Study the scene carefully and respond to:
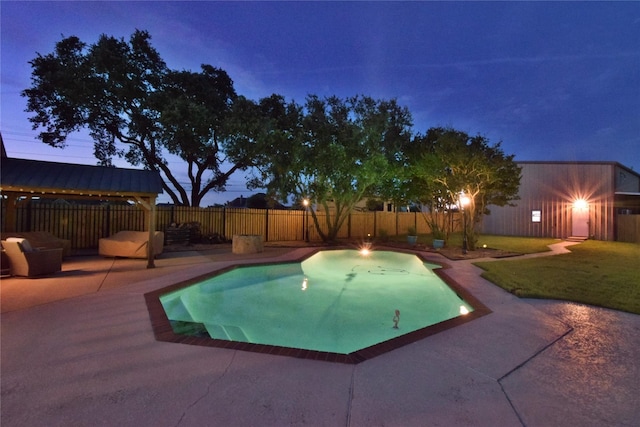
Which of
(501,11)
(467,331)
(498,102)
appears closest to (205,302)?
(467,331)

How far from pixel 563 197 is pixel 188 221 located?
2014 cm

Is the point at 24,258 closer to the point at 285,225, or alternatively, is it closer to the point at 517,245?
Answer: the point at 285,225

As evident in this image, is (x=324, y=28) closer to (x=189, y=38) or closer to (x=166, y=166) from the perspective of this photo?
(x=189, y=38)

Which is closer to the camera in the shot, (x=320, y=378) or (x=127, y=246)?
(x=320, y=378)

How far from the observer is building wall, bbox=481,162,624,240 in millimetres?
17141

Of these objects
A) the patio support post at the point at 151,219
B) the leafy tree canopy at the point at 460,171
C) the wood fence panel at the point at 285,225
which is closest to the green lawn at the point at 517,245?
the leafy tree canopy at the point at 460,171

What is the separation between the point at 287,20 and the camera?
15359 mm

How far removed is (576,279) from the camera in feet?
22.0

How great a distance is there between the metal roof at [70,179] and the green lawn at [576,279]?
8.06m

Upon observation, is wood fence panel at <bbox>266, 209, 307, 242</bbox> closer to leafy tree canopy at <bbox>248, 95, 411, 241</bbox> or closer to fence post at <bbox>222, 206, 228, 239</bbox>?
fence post at <bbox>222, 206, 228, 239</bbox>

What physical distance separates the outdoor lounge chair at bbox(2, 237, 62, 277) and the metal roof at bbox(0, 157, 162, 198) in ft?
4.18

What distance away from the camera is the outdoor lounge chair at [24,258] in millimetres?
6137

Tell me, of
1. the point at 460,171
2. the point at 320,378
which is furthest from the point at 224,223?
the point at 320,378

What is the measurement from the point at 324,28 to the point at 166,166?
1092cm
